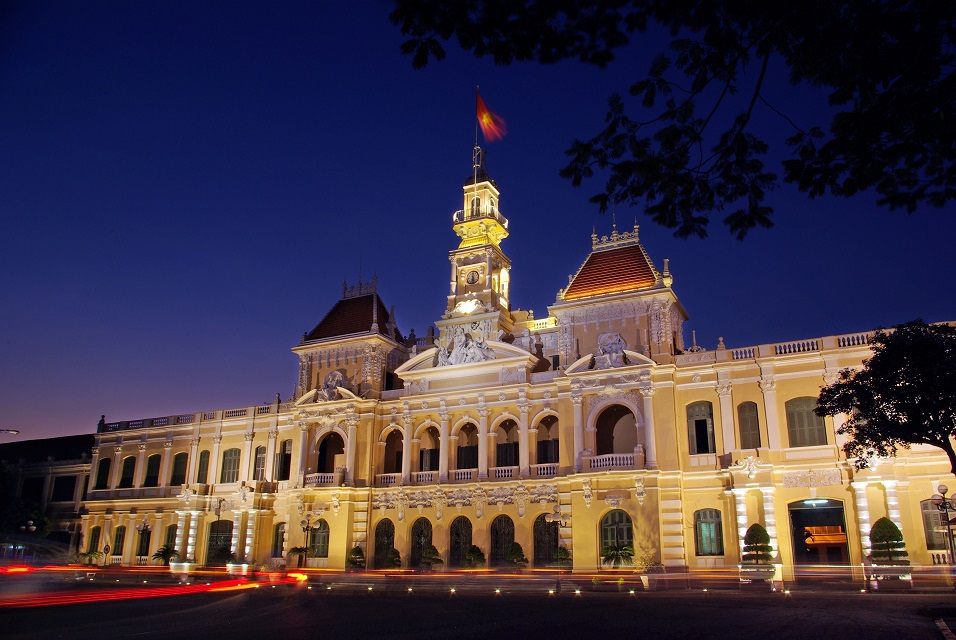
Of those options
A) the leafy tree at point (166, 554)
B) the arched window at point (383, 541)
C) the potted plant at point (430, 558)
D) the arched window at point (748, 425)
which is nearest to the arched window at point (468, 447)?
the potted plant at point (430, 558)

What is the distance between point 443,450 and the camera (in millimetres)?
37875

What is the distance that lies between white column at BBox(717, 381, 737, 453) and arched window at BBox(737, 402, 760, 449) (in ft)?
1.21

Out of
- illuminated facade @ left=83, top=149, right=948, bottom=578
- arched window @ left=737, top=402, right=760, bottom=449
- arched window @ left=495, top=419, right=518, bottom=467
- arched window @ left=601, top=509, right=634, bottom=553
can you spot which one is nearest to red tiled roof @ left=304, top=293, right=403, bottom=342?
illuminated facade @ left=83, top=149, right=948, bottom=578

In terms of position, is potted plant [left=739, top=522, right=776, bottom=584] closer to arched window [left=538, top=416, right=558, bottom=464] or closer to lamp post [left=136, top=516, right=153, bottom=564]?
arched window [left=538, top=416, right=558, bottom=464]

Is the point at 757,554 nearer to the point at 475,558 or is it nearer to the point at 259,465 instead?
the point at 475,558

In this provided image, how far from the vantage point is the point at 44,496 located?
54.4 metres

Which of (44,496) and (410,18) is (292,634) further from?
(44,496)

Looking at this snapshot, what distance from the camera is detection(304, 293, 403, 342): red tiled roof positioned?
4357cm

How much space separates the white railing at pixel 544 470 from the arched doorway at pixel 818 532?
10149 millimetres

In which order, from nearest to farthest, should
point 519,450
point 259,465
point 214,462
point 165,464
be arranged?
point 519,450
point 259,465
point 214,462
point 165,464

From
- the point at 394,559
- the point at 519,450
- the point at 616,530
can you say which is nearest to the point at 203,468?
the point at 394,559

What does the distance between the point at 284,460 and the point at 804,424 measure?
1095 inches

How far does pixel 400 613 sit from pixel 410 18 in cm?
1535

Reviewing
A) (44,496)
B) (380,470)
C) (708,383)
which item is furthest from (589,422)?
(44,496)
